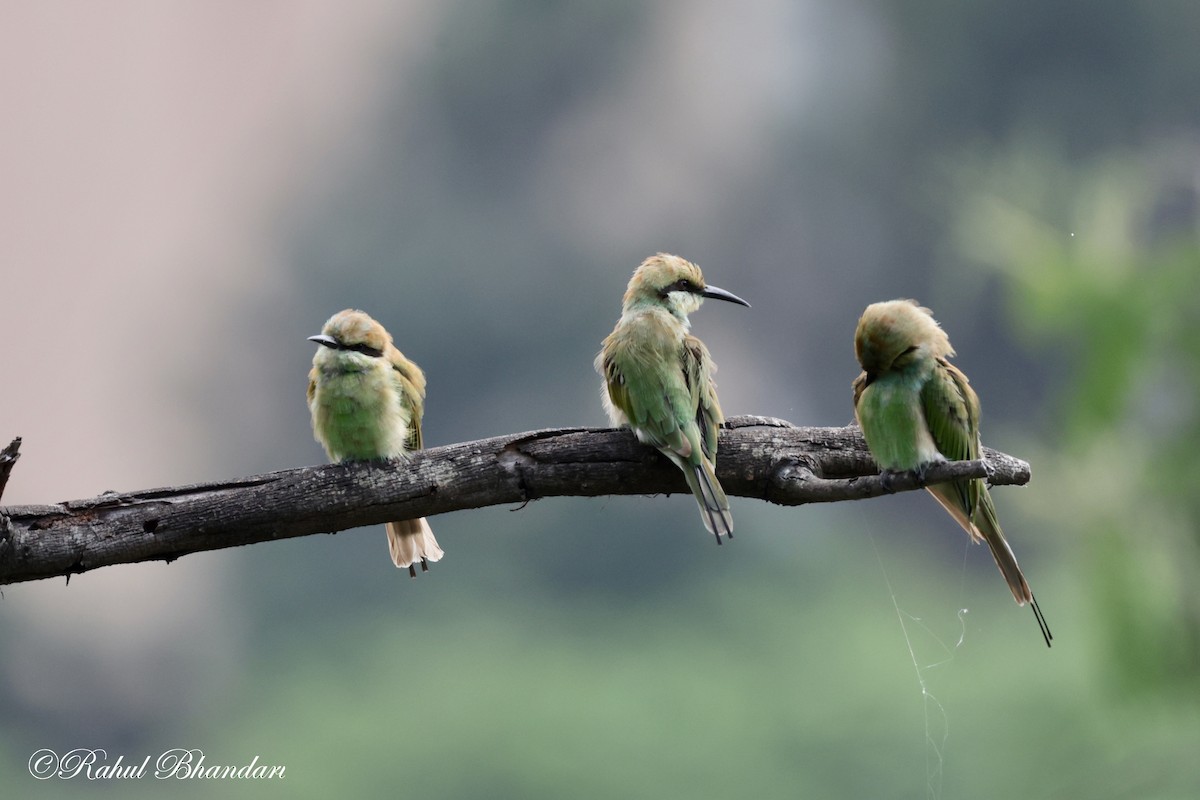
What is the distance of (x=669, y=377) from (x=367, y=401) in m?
0.69

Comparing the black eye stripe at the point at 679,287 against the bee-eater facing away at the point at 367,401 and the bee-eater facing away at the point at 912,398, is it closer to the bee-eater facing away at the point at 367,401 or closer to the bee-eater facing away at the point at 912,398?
the bee-eater facing away at the point at 912,398

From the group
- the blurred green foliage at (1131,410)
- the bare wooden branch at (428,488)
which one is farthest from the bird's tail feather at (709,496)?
the blurred green foliage at (1131,410)

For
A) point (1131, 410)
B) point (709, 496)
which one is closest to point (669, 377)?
point (709, 496)

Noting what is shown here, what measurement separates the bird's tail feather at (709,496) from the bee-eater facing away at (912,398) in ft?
1.16

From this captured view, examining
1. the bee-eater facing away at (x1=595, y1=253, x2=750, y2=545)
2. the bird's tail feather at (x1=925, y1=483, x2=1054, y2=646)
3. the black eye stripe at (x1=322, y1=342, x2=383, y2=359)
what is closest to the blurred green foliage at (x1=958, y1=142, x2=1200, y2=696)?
the bird's tail feather at (x1=925, y1=483, x2=1054, y2=646)

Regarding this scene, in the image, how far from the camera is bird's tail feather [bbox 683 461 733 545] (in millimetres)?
2744

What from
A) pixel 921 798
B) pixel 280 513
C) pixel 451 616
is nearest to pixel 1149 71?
pixel 921 798

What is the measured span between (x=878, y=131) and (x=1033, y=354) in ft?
20.0

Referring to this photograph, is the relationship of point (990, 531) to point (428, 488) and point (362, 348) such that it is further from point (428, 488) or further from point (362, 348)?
point (362, 348)

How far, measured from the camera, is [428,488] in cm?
279

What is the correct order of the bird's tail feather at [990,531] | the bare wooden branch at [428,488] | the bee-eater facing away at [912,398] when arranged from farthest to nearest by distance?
1. the bird's tail feather at [990,531]
2. the bee-eater facing away at [912,398]
3. the bare wooden branch at [428,488]

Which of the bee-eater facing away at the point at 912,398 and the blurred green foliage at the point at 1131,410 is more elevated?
the blurred green foliage at the point at 1131,410

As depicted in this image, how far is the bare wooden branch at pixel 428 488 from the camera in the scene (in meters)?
2.62

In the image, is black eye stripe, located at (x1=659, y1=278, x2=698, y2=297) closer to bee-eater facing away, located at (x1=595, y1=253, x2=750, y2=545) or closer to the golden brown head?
bee-eater facing away, located at (x1=595, y1=253, x2=750, y2=545)
